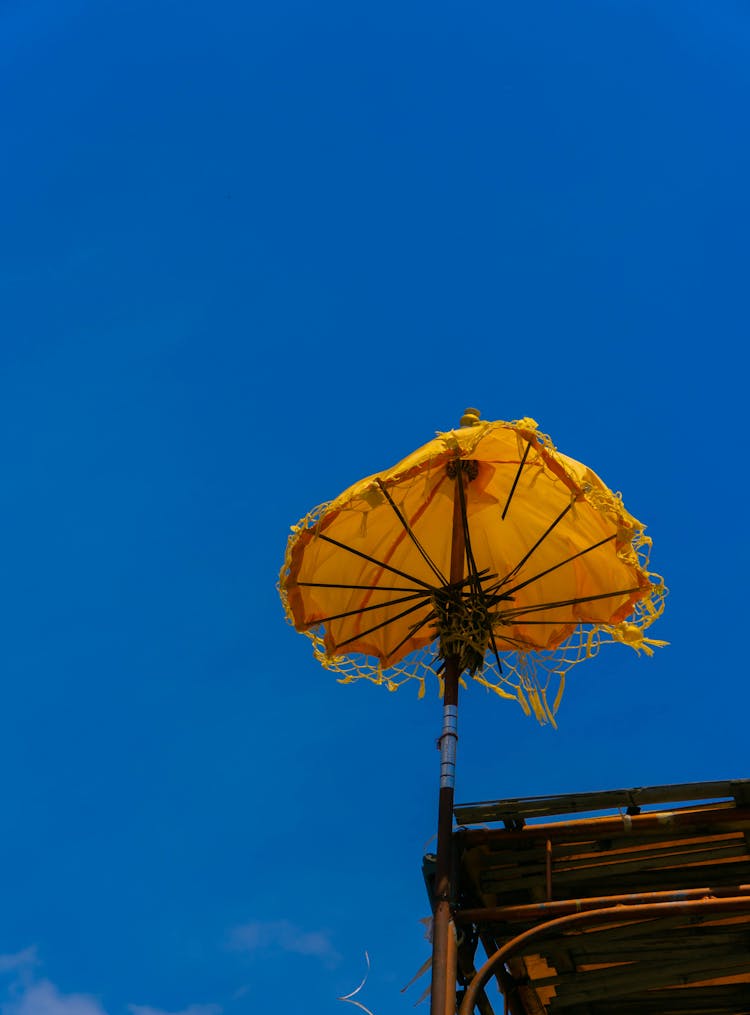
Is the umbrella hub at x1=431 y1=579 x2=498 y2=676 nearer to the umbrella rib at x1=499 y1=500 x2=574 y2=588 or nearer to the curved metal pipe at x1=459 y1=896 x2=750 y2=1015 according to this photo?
the umbrella rib at x1=499 y1=500 x2=574 y2=588

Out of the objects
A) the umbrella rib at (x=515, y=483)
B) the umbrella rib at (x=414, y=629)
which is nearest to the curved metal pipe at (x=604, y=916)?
the umbrella rib at (x=414, y=629)

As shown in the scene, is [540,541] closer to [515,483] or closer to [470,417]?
[515,483]

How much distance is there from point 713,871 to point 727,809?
1.13 ft

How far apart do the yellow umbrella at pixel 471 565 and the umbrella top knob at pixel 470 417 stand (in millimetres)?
11

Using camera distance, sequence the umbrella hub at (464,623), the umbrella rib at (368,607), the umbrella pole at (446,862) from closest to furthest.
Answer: the umbrella pole at (446,862) < the umbrella hub at (464,623) < the umbrella rib at (368,607)

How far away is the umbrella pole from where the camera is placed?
5.73 meters

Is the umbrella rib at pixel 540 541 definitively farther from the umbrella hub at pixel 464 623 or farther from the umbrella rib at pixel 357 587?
the umbrella rib at pixel 357 587

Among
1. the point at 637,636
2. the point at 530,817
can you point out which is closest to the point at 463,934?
the point at 530,817

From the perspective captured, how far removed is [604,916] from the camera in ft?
19.4

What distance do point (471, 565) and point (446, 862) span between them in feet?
6.51

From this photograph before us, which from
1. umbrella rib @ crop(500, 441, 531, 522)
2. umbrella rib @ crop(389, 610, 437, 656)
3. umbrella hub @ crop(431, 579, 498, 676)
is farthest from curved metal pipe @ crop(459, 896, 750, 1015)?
umbrella rib @ crop(500, 441, 531, 522)

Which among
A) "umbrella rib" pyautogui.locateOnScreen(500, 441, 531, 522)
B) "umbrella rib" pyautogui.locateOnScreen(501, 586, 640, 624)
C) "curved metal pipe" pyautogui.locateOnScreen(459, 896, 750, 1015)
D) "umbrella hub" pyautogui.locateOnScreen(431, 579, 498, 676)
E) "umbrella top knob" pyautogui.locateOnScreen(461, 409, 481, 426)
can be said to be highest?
"umbrella top knob" pyautogui.locateOnScreen(461, 409, 481, 426)

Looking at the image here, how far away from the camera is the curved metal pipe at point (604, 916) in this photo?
5797 mm

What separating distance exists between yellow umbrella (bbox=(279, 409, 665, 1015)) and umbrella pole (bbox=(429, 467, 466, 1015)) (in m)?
0.41
